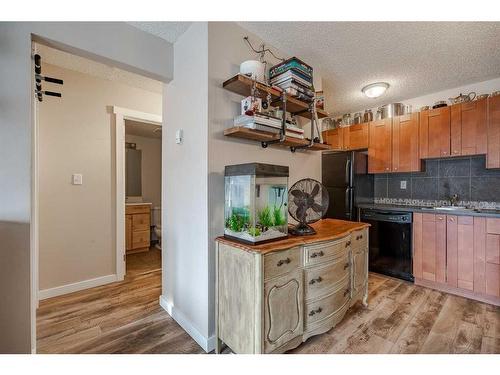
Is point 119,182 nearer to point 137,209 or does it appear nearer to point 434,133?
point 137,209

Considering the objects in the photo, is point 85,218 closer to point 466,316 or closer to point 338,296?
point 338,296

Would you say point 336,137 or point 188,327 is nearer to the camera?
point 188,327

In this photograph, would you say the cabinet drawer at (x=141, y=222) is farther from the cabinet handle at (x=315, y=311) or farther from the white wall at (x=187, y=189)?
the cabinet handle at (x=315, y=311)

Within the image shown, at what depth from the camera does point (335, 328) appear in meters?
1.82

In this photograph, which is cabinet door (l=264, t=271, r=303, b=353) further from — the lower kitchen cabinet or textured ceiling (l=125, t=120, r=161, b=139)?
textured ceiling (l=125, t=120, r=161, b=139)

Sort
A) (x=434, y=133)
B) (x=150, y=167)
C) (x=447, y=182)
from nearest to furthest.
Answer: (x=434, y=133) < (x=447, y=182) < (x=150, y=167)

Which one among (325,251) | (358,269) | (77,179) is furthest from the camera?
(77,179)

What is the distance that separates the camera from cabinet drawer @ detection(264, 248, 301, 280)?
1.31 m

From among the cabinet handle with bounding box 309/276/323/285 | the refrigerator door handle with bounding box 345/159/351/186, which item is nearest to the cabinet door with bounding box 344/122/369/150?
the refrigerator door handle with bounding box 345/159/351/186

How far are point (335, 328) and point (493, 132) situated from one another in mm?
2505

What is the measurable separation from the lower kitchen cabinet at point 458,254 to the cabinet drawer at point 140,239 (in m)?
3.87

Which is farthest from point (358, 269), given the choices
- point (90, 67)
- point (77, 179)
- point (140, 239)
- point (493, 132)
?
point (140, 239)

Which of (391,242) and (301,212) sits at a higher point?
(301,212)

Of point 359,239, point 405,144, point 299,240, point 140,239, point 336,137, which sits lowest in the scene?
point 140,239
